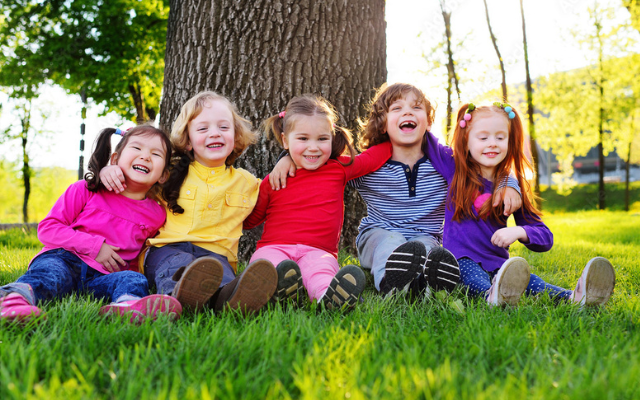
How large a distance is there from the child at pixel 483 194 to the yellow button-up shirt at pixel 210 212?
142 cm

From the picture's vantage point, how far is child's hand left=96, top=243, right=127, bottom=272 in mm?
2676

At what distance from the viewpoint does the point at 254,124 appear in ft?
11.9

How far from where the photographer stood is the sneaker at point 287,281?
7.23 ft

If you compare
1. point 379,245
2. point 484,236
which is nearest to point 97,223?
point 379,245

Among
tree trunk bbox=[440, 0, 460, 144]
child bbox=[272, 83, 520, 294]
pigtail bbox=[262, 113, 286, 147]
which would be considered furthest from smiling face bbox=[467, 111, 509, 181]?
tree trunk bbox=[440, 0, 460, 144]

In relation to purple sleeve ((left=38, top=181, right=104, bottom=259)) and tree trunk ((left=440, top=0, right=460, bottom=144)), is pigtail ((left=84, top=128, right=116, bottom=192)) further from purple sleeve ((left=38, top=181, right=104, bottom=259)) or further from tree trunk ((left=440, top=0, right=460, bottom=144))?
tree trunk ((left=440, top=0, right=460, bottom=144))

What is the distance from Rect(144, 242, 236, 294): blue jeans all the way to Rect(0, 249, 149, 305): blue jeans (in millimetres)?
112

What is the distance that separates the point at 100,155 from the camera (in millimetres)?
2990

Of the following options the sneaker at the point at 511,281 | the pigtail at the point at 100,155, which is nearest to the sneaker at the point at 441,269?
the sneaker at the point at 511,281

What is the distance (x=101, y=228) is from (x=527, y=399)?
8.16 feet

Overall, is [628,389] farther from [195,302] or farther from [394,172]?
[394,172]

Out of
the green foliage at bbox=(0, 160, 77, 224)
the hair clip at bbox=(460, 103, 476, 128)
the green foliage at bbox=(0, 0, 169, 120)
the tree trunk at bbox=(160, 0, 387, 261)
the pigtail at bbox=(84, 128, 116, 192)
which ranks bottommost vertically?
the green foliage at bbox=(0, 160, 77, 224)

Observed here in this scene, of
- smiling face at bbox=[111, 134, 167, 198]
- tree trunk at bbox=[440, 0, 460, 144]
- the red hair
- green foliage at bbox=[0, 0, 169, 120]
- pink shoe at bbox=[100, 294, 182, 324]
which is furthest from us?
tree trunk at bbox=[440, 0, 460, 144]

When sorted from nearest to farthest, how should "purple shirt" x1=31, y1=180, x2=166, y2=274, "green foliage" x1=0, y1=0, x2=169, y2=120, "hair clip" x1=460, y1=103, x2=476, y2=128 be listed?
"purple shirt" x1=31, y1=180, x2=166, y2=274 → "hair clip" x1=460, y1=103, x2=476, y2=128 → "green foliage" x1=0, y1=0, x2=169, y2=120
